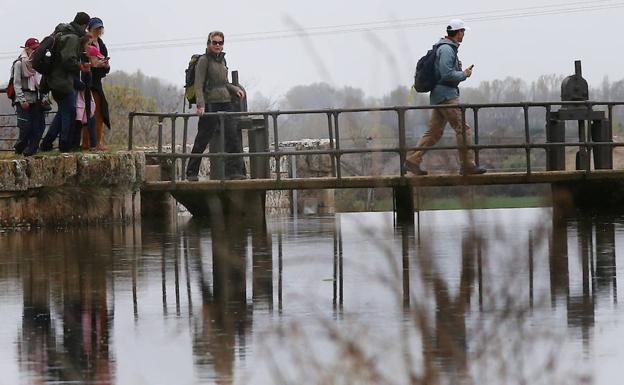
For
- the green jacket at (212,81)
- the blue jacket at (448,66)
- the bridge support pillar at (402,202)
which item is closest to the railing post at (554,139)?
the bridge support pillar at (402,202)

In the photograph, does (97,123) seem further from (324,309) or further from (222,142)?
(324,309)

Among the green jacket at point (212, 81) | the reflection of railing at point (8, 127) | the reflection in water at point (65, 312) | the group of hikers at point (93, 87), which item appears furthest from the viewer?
the reflection of railing at point (8, 127)

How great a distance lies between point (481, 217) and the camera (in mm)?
5895

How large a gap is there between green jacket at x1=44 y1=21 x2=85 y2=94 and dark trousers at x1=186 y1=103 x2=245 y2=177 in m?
2.59

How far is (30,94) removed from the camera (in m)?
21.2

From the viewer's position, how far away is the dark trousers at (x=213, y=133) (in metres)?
22.2

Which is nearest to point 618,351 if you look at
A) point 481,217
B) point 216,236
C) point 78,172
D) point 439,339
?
point 439,339

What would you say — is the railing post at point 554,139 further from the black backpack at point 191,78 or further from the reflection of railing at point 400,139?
the black backpack at point 191,78

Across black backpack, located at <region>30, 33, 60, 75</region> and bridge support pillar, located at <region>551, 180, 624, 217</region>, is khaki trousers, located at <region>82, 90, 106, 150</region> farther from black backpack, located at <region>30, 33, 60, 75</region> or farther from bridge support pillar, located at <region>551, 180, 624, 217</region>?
bridge support pillar, located at <region>551, 180, 624, 217</region>

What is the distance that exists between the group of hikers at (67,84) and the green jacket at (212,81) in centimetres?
120

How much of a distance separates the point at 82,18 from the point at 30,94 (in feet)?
4.92

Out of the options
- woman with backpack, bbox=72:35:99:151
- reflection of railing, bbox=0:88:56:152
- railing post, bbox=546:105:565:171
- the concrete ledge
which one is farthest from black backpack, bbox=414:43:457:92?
reflection of railing, bbox=0:88:56:152

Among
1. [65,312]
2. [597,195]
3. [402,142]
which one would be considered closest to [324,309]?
[65,312]

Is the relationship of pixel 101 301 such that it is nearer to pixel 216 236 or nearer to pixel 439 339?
pixel 439 339
